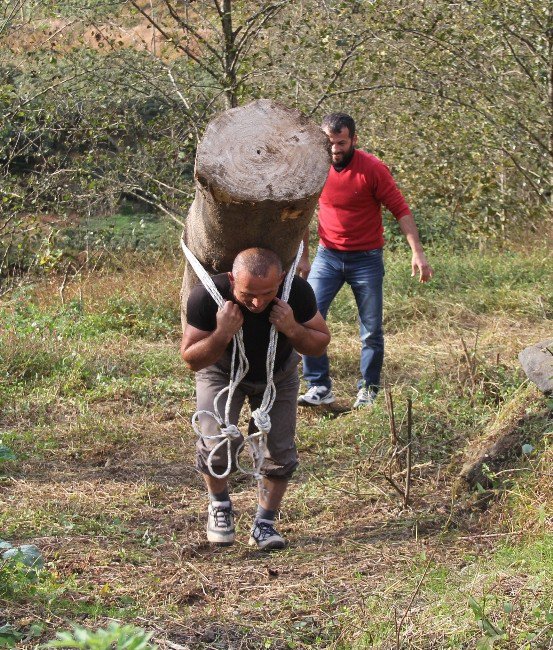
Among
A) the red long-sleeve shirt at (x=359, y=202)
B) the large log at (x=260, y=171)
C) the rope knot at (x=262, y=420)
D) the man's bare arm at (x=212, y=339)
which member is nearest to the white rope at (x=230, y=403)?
the rope knot at (x=262, y=420)

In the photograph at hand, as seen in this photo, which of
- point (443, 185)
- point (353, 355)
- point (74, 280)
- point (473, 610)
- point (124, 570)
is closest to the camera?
point (473, 610)

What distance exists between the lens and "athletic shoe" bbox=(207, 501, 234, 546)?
4504 mm

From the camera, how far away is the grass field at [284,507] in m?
3.58

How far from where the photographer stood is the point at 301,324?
13.8 ft

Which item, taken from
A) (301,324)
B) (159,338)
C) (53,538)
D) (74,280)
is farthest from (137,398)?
(74,280)

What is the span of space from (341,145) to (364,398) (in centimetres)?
165

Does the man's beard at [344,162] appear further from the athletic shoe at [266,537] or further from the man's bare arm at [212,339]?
the athletic shoe at [266,537]

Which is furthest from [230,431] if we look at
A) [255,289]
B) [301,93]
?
[301,93]

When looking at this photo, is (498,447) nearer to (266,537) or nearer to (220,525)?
(266,537)

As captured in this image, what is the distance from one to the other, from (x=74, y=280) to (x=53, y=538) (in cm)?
592

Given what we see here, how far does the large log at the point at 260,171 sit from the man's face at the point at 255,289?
181 mm

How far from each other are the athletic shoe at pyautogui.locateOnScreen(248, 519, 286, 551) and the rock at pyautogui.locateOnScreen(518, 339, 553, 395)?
5.18 ft

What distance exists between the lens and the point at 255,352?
4289mm

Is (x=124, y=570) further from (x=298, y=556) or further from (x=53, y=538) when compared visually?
(x=298, y=556)
